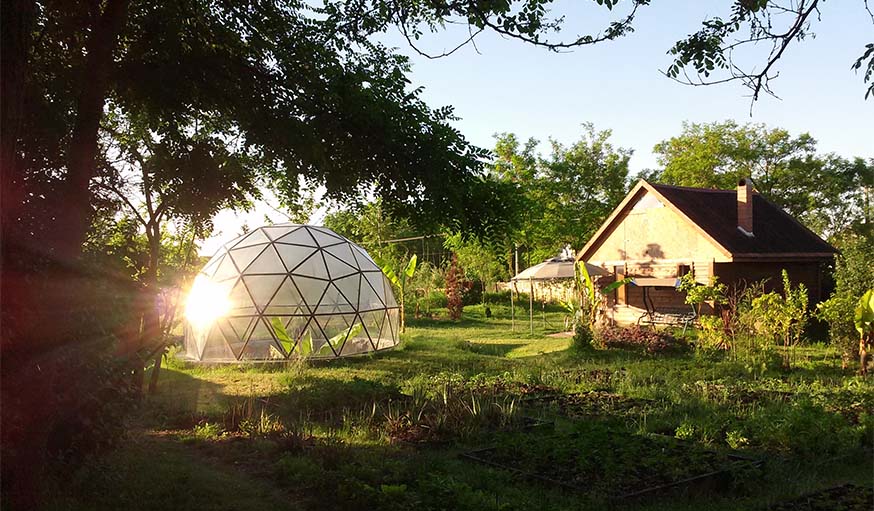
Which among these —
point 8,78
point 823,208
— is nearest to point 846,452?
point 8,78

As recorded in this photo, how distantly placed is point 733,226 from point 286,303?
582 inches

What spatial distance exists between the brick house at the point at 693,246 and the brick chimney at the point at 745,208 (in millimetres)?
30

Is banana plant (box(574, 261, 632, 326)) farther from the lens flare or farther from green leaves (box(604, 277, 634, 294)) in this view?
the lens flare

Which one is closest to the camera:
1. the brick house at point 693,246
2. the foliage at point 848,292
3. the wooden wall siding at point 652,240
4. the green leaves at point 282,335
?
the foliage at point 848,292

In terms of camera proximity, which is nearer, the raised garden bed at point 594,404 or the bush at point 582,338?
the raised garden bed at point 594,404

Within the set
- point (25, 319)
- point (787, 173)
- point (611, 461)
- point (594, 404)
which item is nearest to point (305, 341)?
point (594, 404)

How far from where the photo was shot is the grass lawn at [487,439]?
6.29m

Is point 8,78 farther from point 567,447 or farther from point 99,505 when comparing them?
point 567,447

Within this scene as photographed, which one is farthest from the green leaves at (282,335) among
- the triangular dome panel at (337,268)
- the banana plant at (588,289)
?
the banana plant at (588,289)

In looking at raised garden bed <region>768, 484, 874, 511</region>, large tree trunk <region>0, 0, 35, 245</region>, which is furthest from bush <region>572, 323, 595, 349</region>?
large tree trunk <region>0, 0, 35, 245</region>

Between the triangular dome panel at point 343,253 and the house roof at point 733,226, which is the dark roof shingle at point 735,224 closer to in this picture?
the house roof at point 733,226

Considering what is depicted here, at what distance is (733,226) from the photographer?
901 inches

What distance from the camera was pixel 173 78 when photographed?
9023 mm

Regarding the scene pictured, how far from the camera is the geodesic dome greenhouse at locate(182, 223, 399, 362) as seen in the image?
17.8 meters
